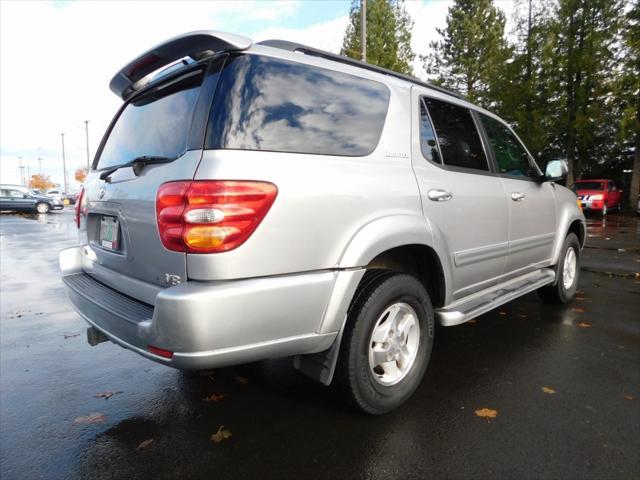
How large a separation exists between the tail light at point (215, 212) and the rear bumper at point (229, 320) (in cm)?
19

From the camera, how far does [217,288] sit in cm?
179

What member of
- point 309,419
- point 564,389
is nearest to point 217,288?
point 309,419

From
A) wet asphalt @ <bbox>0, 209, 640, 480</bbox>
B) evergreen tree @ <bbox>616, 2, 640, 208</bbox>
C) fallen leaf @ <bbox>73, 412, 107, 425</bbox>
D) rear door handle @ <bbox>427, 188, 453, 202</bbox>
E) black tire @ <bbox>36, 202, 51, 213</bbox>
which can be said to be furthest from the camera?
black tire @ <bbox>36, 202, 51, 213</bbox>

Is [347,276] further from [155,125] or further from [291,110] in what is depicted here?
[155,125]

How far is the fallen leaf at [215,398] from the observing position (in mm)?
2713

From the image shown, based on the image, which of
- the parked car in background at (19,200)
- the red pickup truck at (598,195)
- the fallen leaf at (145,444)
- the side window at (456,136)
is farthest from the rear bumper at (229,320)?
the parked car in background at (19,200)

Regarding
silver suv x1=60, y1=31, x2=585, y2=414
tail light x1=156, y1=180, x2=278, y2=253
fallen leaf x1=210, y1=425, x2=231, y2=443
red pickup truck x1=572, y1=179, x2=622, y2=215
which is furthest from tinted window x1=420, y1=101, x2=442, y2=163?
red pickup truck x1=572, y1=179, x2=622, y2=215

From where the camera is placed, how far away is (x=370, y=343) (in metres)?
2.35

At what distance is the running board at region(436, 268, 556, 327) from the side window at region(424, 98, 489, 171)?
3.34 feet

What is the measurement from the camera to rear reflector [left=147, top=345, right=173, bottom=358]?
6.12 feet

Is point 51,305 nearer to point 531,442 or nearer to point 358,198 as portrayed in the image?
point 358,198

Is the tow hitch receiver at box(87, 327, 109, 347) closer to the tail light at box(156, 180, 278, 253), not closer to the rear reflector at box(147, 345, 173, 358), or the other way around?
the rear reflector at box(147, 345, 173, 358)

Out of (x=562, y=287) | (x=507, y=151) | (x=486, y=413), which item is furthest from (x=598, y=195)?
(x=486, y=413)

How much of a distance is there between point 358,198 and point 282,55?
840 millimetres
